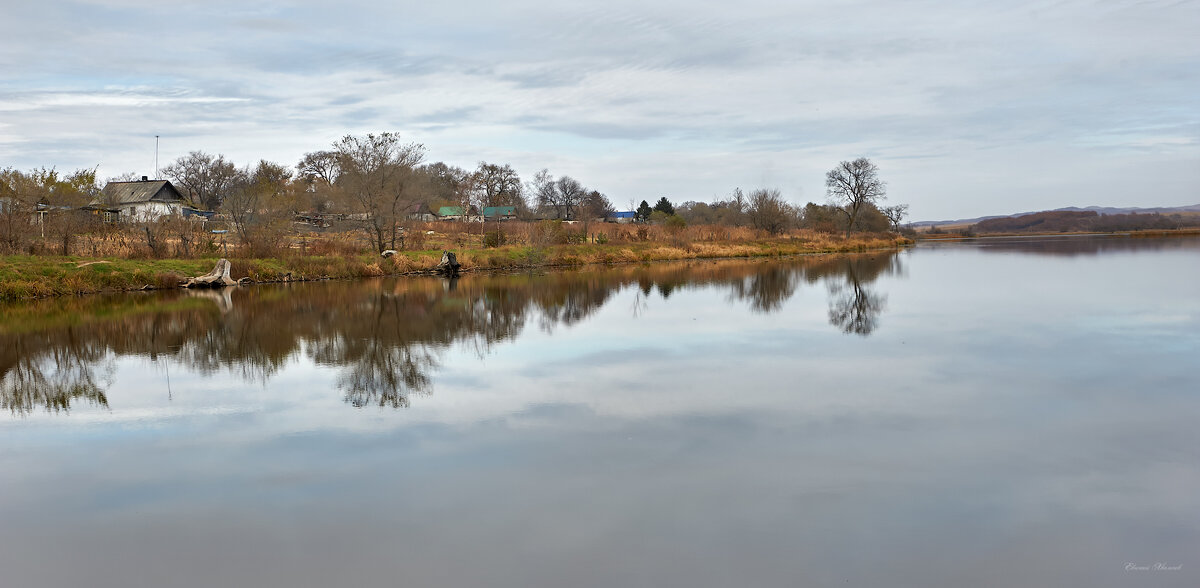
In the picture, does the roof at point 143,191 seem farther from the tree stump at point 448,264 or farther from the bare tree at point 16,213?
the tree stump at point 448,264

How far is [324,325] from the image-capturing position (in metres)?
15.8

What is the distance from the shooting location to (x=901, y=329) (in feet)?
45.3

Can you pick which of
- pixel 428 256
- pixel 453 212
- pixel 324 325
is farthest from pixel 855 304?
pixel 453 212

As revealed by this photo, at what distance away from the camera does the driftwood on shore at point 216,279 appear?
26.9 m

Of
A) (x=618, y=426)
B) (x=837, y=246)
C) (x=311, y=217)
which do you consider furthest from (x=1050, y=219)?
(x=618, y=426)

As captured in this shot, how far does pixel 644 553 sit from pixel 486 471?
6.43 ft

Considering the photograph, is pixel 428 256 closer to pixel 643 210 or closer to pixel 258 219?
pixel 258 219

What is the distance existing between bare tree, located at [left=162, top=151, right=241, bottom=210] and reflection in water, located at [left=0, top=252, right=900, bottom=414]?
5027cm

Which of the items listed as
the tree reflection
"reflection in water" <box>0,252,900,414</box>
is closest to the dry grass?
"reflection in water" <box>0,252,900,414</box>

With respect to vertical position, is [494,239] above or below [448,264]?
above

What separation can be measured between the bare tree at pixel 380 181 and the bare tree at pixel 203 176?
4034 centimetres

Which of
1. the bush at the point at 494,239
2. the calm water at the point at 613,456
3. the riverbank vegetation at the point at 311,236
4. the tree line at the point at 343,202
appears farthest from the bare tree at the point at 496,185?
the calm water at the point at 613,456

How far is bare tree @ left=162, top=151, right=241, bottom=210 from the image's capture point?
2778 inches

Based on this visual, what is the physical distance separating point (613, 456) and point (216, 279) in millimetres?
24947
